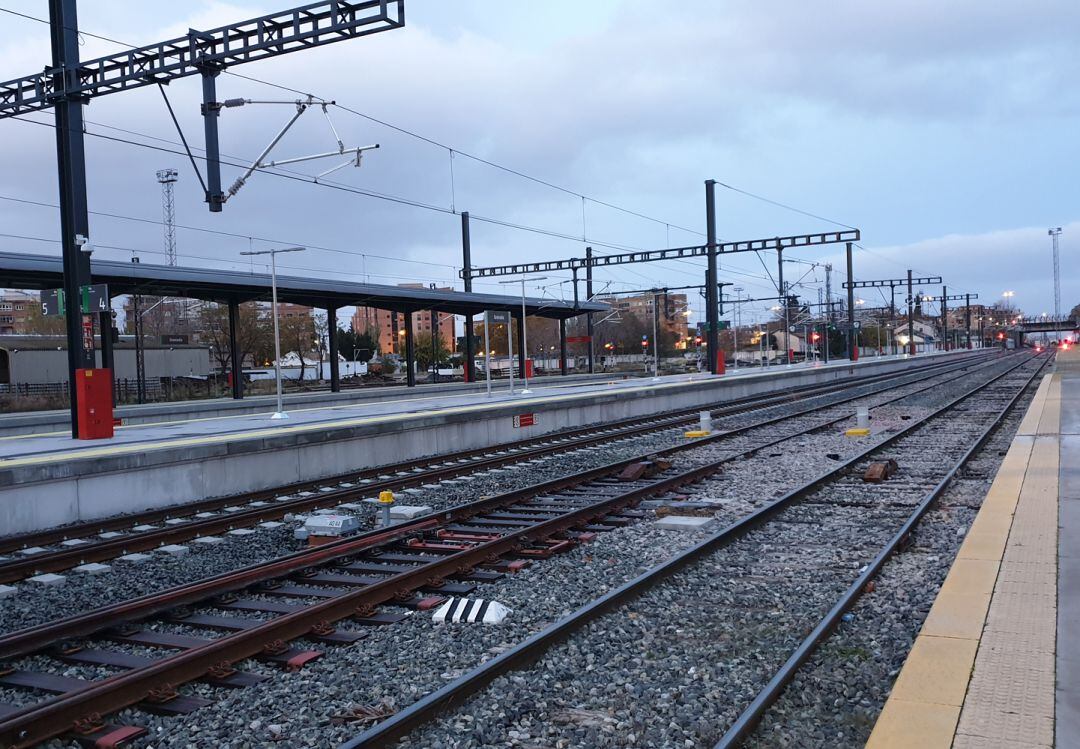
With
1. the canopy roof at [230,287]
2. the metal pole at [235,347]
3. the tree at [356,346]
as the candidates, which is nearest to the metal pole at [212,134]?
the canopy roof at [230,287]

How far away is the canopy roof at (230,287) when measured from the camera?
25266 millimetres

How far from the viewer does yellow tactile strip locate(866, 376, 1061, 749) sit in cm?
415

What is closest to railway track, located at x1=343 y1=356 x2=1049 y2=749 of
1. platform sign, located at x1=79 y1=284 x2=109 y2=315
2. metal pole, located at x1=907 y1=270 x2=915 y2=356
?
platform sign, located at x1=79 y1=284 x2=109 y2=315

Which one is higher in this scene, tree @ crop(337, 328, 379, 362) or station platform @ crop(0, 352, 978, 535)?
tree @ crop(337, 328, 379, 362)

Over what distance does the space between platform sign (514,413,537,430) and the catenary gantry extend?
11136mm

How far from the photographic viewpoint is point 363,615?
6.75m

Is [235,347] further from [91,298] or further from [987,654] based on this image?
[987,654]

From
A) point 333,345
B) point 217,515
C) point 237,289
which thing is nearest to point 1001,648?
point 217,515

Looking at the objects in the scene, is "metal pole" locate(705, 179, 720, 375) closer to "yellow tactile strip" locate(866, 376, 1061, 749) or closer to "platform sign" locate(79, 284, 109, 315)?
"platform sign" locate(79, 284, 109, 315)

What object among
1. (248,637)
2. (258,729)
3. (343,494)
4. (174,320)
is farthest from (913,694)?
(174,320)

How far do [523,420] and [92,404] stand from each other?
32.9 ft

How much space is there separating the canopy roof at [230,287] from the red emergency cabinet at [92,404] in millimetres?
10448

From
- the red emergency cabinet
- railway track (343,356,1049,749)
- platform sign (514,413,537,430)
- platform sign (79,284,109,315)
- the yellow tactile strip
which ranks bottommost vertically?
railway track (343,356,1049,749)

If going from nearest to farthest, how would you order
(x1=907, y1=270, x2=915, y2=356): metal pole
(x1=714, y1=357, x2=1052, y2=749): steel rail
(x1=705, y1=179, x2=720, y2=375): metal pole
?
1. (x1=714, y1=357, x2=1052, y2=749): steel rail
2. (x1=705, y1=179, x2=720, y2=375): metal pole
3. (x1=907, y1=270, x2=915, y2=356): metal pole
